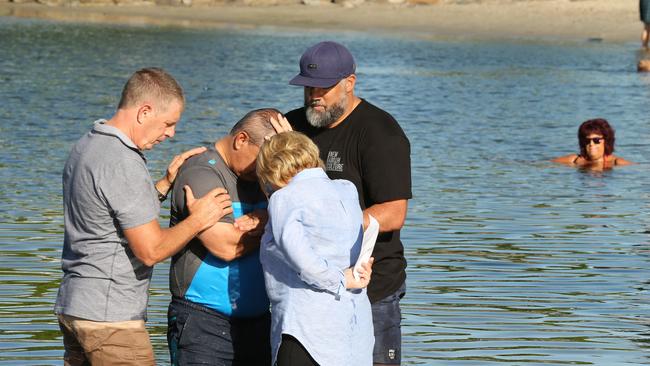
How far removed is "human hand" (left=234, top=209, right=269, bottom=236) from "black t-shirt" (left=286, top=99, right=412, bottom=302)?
0.46 meters

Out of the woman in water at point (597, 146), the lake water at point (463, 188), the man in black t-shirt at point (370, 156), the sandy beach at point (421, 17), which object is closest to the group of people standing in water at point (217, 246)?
the man in black t-shirt at point (370, 156)

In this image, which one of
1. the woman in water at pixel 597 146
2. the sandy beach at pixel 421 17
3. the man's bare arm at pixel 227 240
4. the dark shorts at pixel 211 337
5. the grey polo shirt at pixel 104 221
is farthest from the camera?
the sandy beach at pixel 421 17

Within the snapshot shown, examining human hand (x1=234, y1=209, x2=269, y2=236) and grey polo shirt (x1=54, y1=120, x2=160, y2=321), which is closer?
grey polo shirt (x1=54, y1=120, x2=160, y2=321)

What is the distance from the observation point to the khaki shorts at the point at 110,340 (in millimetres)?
5035

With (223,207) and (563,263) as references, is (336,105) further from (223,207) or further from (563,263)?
(563,263)

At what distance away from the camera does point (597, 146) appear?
612 inches

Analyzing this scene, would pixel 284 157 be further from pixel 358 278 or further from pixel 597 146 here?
pixel 597 146

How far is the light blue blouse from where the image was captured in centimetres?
492

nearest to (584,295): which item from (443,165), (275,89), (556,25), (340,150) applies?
(340,150)

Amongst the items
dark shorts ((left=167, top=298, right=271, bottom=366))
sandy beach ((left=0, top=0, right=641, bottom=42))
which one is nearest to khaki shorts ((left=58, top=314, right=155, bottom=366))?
dark shorts ((left=167, top=298, right=271, bottom=366))

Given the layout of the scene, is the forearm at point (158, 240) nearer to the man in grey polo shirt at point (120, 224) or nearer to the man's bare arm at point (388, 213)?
the man in grey polo shirt at point (120, 224)

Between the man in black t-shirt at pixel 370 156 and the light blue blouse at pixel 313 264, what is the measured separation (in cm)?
52

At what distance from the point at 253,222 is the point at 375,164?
0.62 m

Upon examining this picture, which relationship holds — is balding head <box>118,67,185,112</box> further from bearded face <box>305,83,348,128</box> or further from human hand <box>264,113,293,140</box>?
bearded face <box>305,83,348,128</box>
